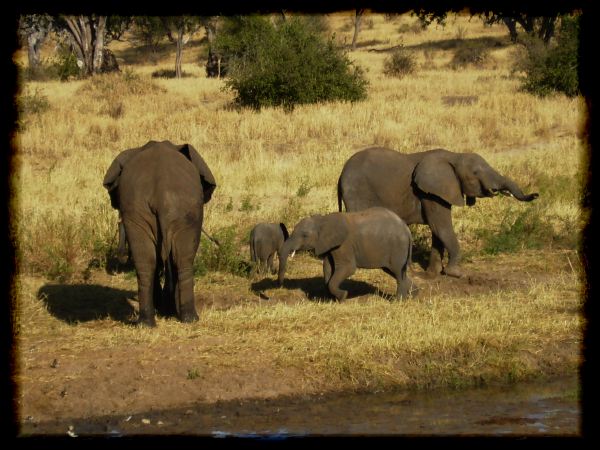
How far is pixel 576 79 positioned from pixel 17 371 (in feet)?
71.6

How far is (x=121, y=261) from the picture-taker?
13.1 metres

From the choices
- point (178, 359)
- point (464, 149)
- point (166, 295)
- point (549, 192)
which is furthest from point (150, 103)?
point (178, 359)

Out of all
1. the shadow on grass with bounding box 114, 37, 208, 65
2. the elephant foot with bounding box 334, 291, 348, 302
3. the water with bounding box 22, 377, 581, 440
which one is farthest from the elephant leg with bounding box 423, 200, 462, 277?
the shadow on grass with bounding box 114, 37, 208, 65

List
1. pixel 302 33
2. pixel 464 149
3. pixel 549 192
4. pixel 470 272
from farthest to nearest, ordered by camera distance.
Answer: pixel 302 33, pixel 464 149, pixel 549 192, pixel 470 272

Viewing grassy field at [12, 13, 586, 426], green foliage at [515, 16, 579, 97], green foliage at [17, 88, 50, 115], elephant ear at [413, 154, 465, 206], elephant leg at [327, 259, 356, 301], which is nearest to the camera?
grassy field at [12, 13, 586, 426]

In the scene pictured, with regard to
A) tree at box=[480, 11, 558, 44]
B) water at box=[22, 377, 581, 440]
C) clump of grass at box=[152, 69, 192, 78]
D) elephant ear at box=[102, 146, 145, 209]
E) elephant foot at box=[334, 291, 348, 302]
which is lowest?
water at box=[22, 377, 581, 440]

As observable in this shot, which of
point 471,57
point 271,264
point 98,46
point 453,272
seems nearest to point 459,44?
point 471,57

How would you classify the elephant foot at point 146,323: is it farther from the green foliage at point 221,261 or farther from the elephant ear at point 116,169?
the green foliage at point 221,261

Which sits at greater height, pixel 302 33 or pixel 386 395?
pixel 302 33

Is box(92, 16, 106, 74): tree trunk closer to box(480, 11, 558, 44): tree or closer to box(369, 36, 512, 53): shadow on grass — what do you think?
box(369, 36, 512, 53): shadow on grass

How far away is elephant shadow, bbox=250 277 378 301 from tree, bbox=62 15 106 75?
32.0 meters

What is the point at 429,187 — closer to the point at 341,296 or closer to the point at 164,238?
the point at 341,296

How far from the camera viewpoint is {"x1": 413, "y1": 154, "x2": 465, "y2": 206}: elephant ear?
13.6 metres

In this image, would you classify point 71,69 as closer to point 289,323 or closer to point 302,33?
point 302,33
